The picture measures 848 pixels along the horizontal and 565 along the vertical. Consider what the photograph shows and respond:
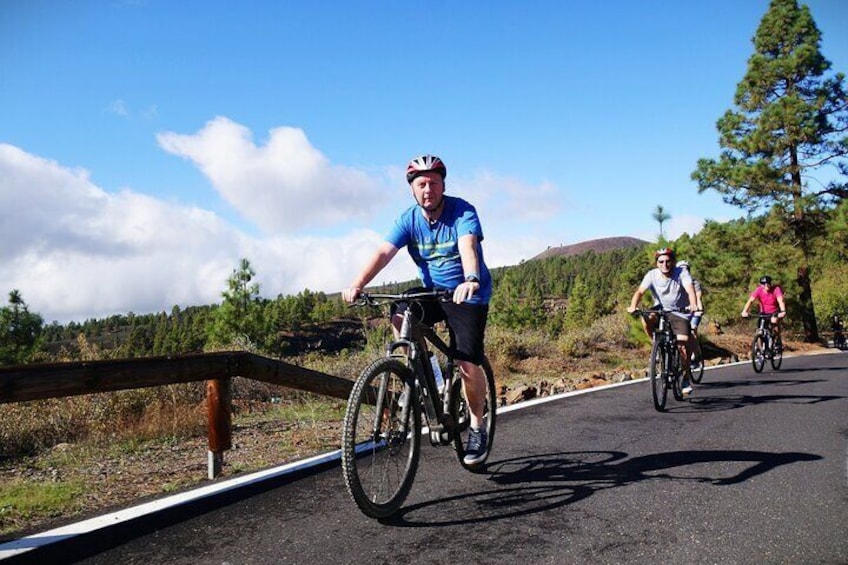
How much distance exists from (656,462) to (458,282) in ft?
7.11

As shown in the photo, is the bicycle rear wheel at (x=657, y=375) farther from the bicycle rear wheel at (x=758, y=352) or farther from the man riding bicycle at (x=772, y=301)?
the man riding bicycle at (x=772, y=301)

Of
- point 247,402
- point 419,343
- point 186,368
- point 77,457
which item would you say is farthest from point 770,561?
point 247,402

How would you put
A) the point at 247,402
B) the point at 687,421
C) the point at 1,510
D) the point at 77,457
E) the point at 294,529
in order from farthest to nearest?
1. the point at 247,402
2. the point at 687,421
3. the point at 77,457
4. the point at 1,510
5. the point at 294,529

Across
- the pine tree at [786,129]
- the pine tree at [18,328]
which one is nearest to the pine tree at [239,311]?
the pine tree at [18,328]

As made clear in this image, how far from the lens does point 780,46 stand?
24.8 metres

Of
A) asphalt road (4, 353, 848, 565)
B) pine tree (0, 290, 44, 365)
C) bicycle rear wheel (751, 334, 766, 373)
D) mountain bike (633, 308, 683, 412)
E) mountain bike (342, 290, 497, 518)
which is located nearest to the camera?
asphalt road (4, 353, 848, 565)

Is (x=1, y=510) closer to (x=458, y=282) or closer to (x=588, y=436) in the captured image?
(x=458, y=282)

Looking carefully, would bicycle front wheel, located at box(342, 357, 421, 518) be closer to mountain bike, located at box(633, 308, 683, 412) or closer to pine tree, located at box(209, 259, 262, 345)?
mountain bike, located at box(633, 308, 683, 412)

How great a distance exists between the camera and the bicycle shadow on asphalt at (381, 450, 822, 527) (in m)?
3.19

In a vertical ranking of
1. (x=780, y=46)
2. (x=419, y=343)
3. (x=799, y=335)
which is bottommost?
(x=799, y=335)

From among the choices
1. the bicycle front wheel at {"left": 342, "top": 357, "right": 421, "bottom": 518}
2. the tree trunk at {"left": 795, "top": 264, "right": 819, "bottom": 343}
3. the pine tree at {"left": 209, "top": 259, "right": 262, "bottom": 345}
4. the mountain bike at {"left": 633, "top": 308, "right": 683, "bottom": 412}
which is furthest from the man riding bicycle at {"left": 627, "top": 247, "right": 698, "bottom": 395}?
the pine tree at {"left": 209, "top": 259, "right": 262, "bottom": 345}

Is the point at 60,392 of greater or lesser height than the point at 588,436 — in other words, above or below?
above

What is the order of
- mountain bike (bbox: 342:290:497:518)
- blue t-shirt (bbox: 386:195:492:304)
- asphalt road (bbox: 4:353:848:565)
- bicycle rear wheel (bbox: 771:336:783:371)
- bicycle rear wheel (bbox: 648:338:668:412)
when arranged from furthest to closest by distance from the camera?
bicycle rear wheel (bbox: 771:336:783:371), bicycle rear wheel (bbox: 648:338:668:412), blue t-shirt (bbox: 386:195:492:304), mountain bike (bbox: 342:290:497:518), asphalt road (bbox: 4:353:848:565)

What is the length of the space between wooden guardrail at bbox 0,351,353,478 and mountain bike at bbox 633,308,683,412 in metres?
3.96
